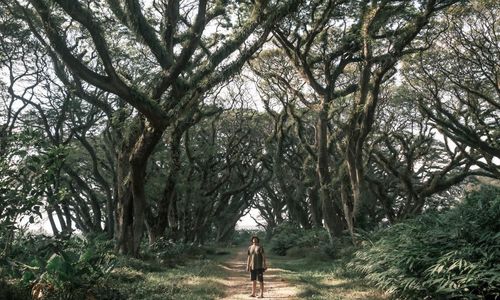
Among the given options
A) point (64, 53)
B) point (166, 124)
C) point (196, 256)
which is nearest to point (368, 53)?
point (166, 124)

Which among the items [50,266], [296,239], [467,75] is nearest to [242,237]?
[296,239]

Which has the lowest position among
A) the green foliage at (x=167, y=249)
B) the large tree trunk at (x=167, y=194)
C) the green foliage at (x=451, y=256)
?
the green foliage at (x=451, y=256)

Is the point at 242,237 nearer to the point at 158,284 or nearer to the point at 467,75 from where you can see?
the point at 467,75

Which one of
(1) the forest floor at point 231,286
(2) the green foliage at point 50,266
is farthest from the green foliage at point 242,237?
(2) the green foliage at point 50,266

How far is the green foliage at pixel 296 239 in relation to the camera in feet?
77.8

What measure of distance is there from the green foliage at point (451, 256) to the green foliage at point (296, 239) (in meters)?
12.8

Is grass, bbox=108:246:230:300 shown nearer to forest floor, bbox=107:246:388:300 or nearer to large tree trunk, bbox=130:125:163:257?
forest floor, bbox=107:246:388:300

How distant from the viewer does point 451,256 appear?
25.6 ft

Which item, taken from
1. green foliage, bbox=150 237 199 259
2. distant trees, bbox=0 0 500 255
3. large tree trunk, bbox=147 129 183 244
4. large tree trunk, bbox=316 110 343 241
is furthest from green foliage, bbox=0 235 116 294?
large tree trunk, bbox=316 110 343 241

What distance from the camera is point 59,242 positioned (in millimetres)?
7617

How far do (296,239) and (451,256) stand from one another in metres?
19.4

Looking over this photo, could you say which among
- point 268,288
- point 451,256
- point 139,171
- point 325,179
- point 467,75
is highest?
point 467,75

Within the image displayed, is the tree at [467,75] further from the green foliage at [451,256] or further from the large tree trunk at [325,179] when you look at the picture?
the green foliage at [451,256]

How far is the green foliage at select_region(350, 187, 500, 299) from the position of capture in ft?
23.7
